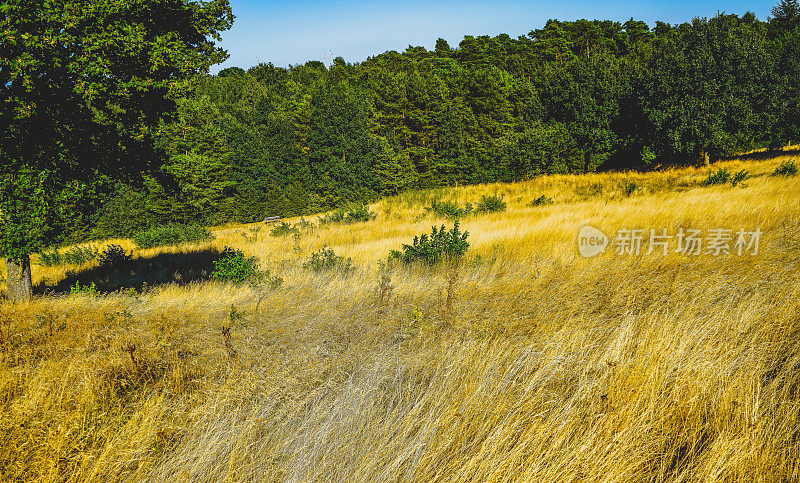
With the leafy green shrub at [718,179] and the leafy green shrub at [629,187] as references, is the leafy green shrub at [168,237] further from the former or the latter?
the leafy green shrub at [718,179]


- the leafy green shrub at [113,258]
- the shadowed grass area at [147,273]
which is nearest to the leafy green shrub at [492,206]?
the shadowed grass area at [147,273]

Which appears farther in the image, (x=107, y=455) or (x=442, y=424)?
(x=442, y=424)

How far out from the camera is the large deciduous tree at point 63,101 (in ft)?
15.4

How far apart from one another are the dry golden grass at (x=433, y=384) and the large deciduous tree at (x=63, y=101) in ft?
4.12

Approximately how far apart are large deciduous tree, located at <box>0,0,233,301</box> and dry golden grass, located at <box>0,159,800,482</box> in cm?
126

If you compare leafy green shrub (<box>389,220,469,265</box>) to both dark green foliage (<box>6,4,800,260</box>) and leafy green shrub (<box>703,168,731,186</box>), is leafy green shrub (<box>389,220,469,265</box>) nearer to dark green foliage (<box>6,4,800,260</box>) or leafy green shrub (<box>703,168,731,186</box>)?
dark green foliage (<box>6,4,800,260</box>)

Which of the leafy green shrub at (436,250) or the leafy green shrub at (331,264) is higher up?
the leafy green shrub at (436,250)

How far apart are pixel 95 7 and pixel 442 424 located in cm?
638

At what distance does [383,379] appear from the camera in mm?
2850

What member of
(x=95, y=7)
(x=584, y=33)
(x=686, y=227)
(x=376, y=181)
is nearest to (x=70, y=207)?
(x=95, y=7)

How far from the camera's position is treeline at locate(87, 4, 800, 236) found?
76.8ft

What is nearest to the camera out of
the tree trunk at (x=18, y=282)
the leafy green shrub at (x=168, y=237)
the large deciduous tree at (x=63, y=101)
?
the large deciduous tree at (x=63, y=101)

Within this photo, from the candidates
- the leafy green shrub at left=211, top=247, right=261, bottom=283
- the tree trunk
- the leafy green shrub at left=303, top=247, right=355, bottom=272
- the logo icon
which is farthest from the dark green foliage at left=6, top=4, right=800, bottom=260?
the logo icon

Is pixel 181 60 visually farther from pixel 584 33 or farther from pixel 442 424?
pixel 584 33
